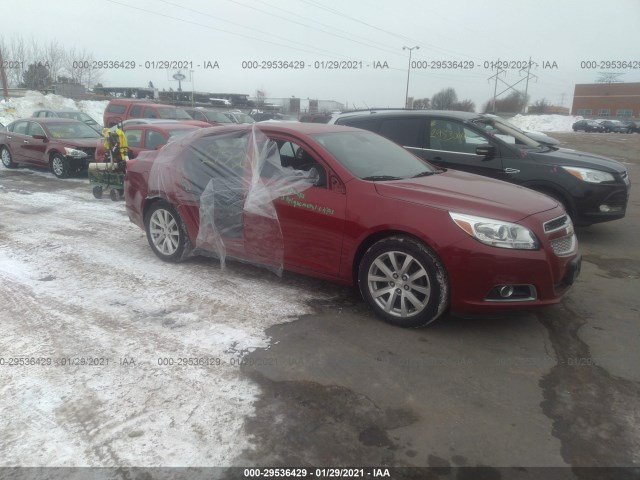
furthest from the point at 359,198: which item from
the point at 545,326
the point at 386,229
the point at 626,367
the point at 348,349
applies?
the point at 626,367

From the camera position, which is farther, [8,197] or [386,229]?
[8,197]

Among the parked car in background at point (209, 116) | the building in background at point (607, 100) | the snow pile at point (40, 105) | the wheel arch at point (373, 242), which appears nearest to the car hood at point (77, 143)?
the parked car in background at point (209, 116)

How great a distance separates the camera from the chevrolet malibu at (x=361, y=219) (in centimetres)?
354

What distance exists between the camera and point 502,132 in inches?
268

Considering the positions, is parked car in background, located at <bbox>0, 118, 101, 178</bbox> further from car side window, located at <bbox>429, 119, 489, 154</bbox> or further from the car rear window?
car side window, located at <bbox>429, 119, 489, 154</bbox>

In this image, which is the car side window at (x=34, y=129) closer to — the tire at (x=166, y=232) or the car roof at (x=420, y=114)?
the car roof at (x=420, y=114)

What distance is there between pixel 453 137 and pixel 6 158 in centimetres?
1198

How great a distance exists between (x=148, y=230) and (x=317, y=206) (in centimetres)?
237

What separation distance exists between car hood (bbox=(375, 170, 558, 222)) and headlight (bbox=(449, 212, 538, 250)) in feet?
0.18

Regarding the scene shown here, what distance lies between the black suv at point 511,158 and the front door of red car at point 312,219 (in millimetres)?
3072

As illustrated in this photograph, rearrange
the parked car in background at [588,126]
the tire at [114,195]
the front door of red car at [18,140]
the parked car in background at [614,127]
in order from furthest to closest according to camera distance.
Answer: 1. the parked car in background at [588,126]
2. the parked car in background at [614,127]
3. the front door of red car at [18,140]
4. the tire at [114,195]

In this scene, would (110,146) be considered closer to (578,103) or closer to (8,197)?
(8,197)

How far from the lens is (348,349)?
349 centimetres

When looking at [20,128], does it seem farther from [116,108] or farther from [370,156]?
[370,156]
